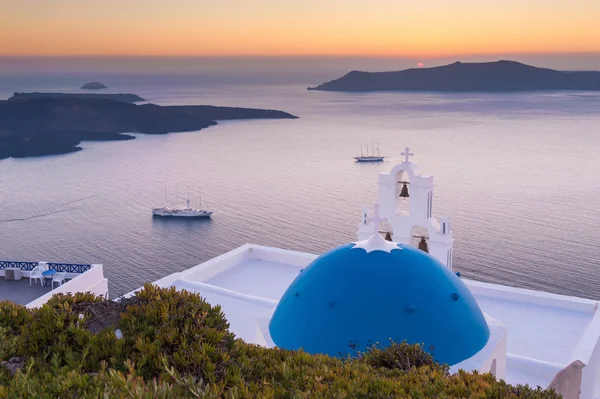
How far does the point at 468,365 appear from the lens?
8328 millimetres

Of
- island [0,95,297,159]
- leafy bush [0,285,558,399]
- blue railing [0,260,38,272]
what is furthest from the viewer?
island [0,95,297,159]

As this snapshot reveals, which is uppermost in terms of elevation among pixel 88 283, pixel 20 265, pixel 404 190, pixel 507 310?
pixel 404 190

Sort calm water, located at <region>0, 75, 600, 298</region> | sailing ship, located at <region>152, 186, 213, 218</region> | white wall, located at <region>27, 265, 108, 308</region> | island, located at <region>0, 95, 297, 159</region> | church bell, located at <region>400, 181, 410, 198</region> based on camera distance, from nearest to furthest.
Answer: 1. church bell, located at <region>400, 181, 410, 198</region>
2. white wall, located at <region>27, 265, 108, 308</region>
3. calm water, located at <region>0, 75, 600, 298</region>
4. sailing ship, located at <region>152, 186, 213, 218</region>
5. island, located at <region>0, 95, 297, 159</region>

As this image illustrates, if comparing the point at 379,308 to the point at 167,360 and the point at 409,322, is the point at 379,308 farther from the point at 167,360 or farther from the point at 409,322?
the point at 167,360

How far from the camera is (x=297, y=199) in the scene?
5228cm

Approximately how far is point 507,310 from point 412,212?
305cm

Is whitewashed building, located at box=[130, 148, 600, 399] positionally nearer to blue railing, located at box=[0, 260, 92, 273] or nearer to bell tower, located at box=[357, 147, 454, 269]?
bell tower, located at box=[357, 147, 454, 269]

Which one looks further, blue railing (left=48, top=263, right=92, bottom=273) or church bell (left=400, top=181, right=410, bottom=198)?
blue railing (left=48, top=263, right=92, bottom=273)

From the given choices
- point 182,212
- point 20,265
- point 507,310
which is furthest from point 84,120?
point 507,310

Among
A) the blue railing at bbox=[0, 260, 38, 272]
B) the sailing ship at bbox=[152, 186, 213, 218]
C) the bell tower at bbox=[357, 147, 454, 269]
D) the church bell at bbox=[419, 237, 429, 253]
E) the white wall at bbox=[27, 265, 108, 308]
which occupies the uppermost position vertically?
the bell tower at bbox=[357, 147, 454, 269]

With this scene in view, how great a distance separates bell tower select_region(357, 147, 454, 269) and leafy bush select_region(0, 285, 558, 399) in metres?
7.44

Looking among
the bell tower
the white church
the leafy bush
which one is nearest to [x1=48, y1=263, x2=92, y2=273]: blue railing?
the white church

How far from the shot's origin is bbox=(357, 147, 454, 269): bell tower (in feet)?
42.4

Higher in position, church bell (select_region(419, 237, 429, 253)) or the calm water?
church bell (select_region(419, 237, 429, 253))
